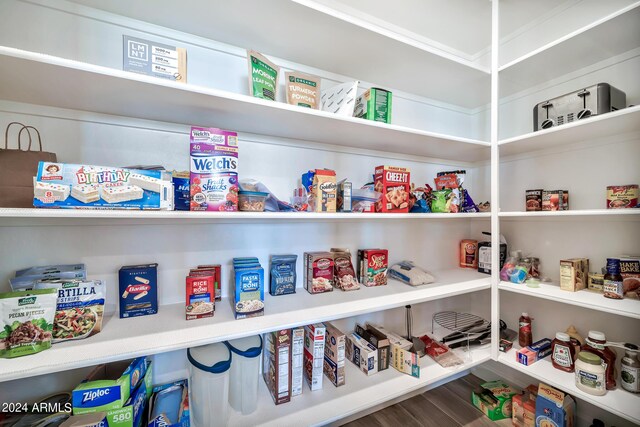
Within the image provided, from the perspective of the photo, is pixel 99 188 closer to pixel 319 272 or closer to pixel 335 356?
pixel 319 272

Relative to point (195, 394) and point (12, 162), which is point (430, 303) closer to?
point (195, 394)

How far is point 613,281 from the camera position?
1.20 metres

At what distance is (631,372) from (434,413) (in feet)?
3.15

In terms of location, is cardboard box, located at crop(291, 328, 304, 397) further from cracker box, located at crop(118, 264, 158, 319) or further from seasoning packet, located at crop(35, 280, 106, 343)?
seasoning packet, located at crop(35, 280, 106, 343)

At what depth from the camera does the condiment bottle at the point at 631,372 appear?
113cm

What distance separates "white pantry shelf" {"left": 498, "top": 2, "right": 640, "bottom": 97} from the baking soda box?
1.58 m

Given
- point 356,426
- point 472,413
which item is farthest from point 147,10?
point 472,413

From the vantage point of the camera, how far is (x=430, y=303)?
6.15ft

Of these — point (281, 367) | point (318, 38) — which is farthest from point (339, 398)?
point (318, 38)

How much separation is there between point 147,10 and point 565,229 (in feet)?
7.93

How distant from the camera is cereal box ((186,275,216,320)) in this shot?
A: 1006 millimetres

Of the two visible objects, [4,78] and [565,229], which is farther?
[565,229]

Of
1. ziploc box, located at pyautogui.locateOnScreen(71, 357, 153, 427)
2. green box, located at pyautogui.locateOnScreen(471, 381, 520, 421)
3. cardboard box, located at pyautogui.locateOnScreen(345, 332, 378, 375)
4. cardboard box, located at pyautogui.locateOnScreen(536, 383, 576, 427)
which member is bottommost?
green box, located at pyautogui.locateOnScreen(471, 381, 520, 421)

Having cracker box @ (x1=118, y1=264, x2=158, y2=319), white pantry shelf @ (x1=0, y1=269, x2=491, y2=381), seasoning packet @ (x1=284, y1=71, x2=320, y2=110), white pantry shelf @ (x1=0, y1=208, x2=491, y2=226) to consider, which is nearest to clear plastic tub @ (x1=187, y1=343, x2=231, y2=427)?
white pantry shelf @ (x1=0, y1=269, x2=491, y2=381)
